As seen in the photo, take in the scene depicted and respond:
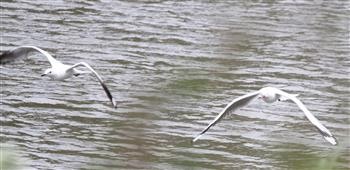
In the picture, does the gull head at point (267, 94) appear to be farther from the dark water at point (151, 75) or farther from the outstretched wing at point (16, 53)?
the outstretched wing at point (16, 53)

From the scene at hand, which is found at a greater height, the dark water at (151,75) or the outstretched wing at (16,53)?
the outstretched wing at (16,53)

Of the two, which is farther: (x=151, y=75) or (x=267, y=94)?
(x=151, y=75)

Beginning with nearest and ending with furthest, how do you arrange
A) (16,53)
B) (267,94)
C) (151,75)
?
(267,94), (151,75), (16,53)

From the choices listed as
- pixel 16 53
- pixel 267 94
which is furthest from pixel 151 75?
pixel 267 94

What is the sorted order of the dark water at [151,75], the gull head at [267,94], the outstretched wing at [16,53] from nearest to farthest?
the gull head at [267,94], the outstretched wing at [16,53], the dark water at [151,75]

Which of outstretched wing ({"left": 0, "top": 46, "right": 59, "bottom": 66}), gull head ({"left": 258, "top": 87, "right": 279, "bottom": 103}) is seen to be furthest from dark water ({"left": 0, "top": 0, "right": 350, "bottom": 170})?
gull head ({"left": 258, "top": 87, "right": 279, "bottom": 103})

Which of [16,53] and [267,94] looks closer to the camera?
[267,94]

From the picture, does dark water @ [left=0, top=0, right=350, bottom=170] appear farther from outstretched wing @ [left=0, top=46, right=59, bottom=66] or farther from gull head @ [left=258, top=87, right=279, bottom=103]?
gull head @ [left=258, top=87, right=279, bottom=103]

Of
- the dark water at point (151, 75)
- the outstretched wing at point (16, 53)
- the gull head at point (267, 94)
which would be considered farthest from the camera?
the dark water at point (151, 75)

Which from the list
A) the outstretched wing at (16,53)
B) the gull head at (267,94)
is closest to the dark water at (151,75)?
the outstretched wing at (16,53)

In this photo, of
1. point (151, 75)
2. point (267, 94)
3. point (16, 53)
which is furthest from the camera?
point (16, 53)

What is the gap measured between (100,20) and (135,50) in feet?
5.03

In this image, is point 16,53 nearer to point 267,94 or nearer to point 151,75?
point 151,75

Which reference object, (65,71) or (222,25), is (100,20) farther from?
(222,25)
